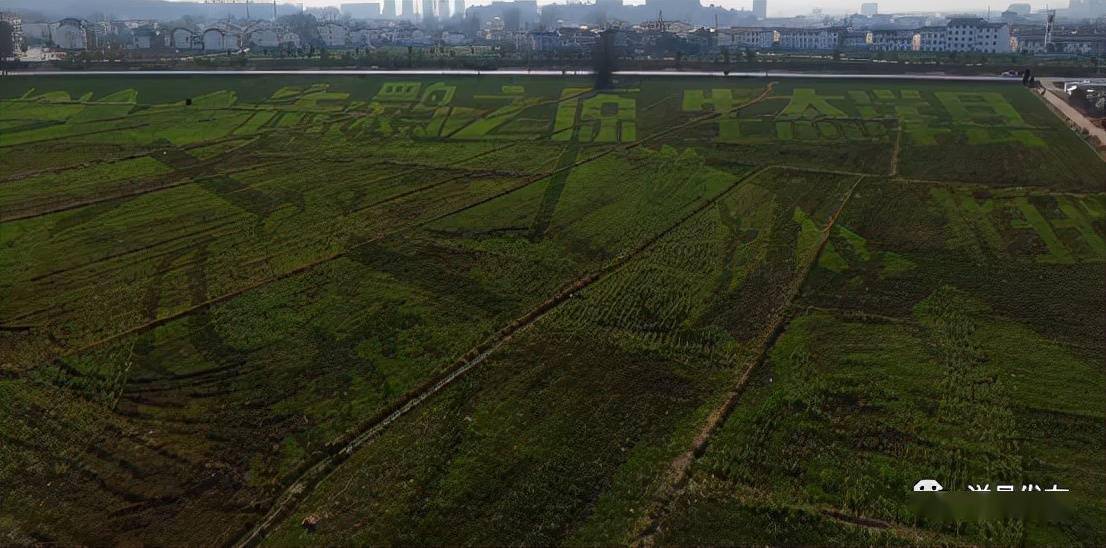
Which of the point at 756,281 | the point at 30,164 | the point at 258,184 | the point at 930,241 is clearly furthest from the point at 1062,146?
the point at 30,164

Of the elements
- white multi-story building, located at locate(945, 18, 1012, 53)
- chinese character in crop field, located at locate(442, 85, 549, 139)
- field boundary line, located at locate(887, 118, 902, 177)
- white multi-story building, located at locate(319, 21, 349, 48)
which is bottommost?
field boundary line, located at locate(887, 118, 902, 177)

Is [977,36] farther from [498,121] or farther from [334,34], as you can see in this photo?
[334,34]

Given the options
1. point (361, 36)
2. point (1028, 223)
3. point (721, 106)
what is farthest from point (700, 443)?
point (361, 36)

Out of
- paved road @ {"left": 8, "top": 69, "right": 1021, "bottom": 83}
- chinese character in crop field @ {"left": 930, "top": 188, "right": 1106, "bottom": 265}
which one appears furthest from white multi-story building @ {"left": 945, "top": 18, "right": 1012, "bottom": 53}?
chinese character in crop field @ {"left": 930, "top": 188, "right": 1106, "bottom": 265}

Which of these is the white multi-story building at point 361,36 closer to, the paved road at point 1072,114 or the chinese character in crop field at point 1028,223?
the paved road at point 1072,114

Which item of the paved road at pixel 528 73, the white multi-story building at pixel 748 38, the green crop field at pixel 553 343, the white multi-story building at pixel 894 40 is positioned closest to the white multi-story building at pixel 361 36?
the white multi-story building at pixel 748 38

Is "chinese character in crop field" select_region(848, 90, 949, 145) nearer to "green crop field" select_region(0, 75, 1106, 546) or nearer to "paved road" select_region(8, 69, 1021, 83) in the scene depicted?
"green crop field" select_region(0, 75, 1106, 546)
